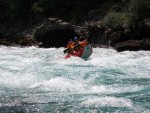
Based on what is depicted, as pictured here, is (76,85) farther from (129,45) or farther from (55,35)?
(55,35)

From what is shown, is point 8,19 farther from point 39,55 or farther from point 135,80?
point 135,80

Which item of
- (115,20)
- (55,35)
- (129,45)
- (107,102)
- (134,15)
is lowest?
(129,45)

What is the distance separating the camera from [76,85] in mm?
14297

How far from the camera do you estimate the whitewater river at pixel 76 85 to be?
36.7 feet

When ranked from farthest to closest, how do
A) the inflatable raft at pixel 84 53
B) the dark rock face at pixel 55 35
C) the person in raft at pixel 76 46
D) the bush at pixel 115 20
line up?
1. the dark rock face at pixel 55 35
2. the bush at pixel 115 20
3. the person in raft at pixel 76 46
4. the inflatable raft at pixel 84 53

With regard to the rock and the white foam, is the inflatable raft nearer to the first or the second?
the rock

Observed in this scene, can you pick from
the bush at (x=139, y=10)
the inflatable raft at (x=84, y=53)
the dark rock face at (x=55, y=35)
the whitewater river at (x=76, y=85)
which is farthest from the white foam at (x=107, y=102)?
the dark rock face at (x=55, y=35)

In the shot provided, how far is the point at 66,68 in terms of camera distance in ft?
61.3

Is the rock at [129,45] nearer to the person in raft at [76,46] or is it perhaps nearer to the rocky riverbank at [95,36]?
the rocky riverbank at [95,36]

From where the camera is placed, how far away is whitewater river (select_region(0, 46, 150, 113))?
11188 millimetres

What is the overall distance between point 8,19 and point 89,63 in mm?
30983

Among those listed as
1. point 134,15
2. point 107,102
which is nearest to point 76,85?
point 107,102

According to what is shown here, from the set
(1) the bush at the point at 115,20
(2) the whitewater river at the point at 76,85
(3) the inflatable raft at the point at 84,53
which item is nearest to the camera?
(2) the whitewater river at the point at 76,85

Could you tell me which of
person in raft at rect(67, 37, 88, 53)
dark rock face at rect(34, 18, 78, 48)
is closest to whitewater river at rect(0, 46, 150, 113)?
person in raft at rect(67, 37, 88, 53)
